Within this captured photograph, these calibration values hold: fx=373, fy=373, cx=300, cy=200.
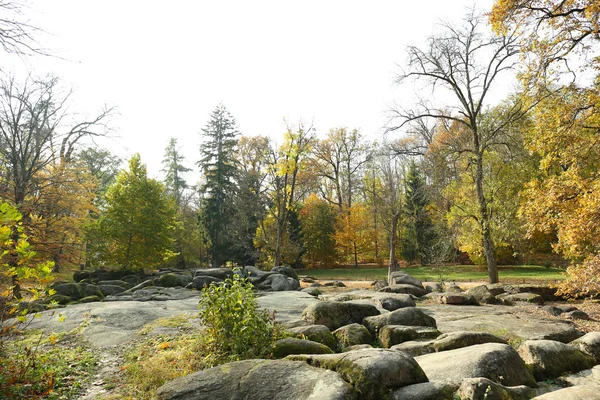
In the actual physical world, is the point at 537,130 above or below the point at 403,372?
above

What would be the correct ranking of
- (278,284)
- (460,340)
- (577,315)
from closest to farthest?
1. (460,340)
2. (577,315)
3. (278,284)

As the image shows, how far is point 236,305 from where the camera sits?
505 cm

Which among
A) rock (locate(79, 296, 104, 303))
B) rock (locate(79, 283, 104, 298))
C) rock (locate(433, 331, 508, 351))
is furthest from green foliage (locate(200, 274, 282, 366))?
rock (locate(79, 283, 104, 298))

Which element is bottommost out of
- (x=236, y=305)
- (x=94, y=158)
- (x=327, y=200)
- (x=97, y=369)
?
(x=97, y=369)

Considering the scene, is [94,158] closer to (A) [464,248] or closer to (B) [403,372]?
(A) [464,248]

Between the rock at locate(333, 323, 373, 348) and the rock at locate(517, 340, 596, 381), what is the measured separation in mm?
2282

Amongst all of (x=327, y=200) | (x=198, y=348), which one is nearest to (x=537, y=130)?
(x=198, y=348)

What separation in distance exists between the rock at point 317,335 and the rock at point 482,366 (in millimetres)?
1566

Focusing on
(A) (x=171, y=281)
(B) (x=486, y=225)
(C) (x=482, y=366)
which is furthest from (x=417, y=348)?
(B) (x=486, y=225)

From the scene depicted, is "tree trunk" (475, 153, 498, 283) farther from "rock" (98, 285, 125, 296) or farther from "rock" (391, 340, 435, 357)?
"rock" (98, 285, 125, 296)

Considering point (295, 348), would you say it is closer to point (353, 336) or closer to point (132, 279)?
point (353, 336)

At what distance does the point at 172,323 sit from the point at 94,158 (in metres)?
32.7

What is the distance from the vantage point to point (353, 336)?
6.17 meters

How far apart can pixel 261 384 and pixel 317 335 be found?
251 centimetres
